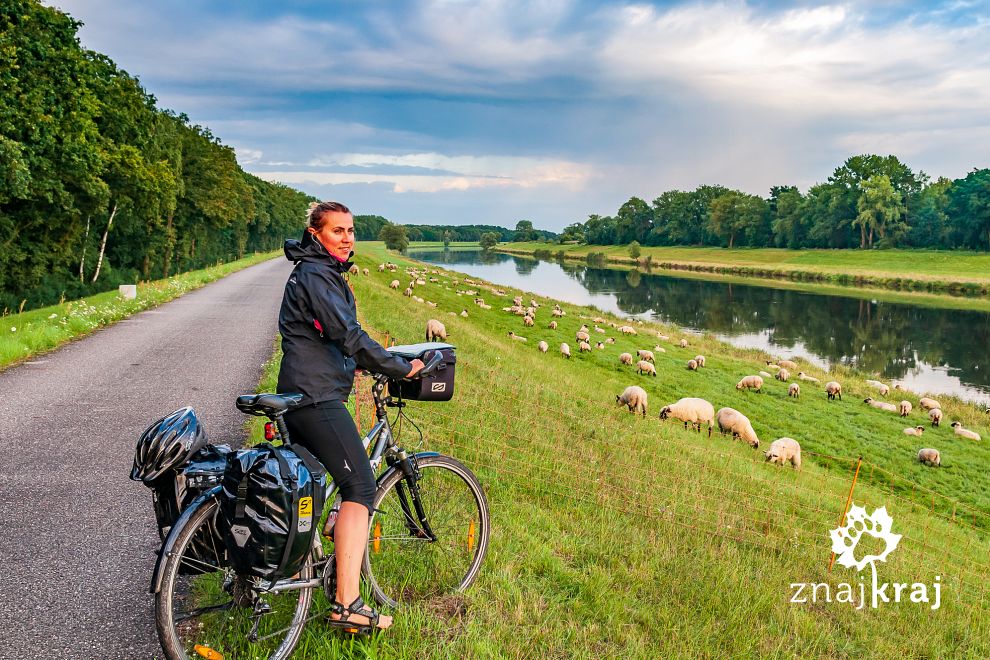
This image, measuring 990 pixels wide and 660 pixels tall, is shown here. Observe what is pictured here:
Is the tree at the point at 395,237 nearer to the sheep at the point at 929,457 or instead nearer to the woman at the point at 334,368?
the sheep at the point at 929,457

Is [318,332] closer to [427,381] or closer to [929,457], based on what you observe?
[427,381]

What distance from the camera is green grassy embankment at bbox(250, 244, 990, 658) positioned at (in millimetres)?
4492

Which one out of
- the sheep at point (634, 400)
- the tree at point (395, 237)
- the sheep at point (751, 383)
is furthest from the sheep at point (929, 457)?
the tree at point (395, 237)

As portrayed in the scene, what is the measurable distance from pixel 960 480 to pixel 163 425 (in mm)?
19178

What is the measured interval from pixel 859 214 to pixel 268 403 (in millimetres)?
117409

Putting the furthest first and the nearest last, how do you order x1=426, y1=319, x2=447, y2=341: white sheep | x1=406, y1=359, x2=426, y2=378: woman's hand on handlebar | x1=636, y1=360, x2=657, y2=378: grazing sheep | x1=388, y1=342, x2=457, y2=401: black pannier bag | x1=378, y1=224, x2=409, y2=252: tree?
x1=378, y1=224, x2=409, y2=252: tree, x1=636, y1=360, x2=657, y2=378: grazing sheep, x1=426, y1=319, x2=447, y2=341: white sheep, x1=388, y1=342, x2=457, y2=401: black pannier bag, x1=406, y1=359, x2=426, y2=378: woman's hand on handlebar

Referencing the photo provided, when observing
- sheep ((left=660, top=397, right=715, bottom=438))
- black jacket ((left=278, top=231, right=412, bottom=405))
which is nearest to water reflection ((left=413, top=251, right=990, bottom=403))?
sheep ((left=660, top=397, right=715, bottom=438))

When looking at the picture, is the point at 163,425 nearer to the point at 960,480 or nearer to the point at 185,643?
the point at 185,643

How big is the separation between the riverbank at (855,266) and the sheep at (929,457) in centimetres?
6010

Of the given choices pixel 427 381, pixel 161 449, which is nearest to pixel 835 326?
pixel 427 381

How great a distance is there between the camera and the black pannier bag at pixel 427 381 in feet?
13.1

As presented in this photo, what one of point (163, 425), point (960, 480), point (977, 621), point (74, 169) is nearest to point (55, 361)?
point (163, 425)

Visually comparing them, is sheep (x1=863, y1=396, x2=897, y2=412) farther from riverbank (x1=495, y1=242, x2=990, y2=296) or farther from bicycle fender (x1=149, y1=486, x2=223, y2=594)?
riverbank (x1=495, y1=242, x2=990, y2=296)

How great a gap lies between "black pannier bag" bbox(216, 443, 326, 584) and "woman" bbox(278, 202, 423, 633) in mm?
276
